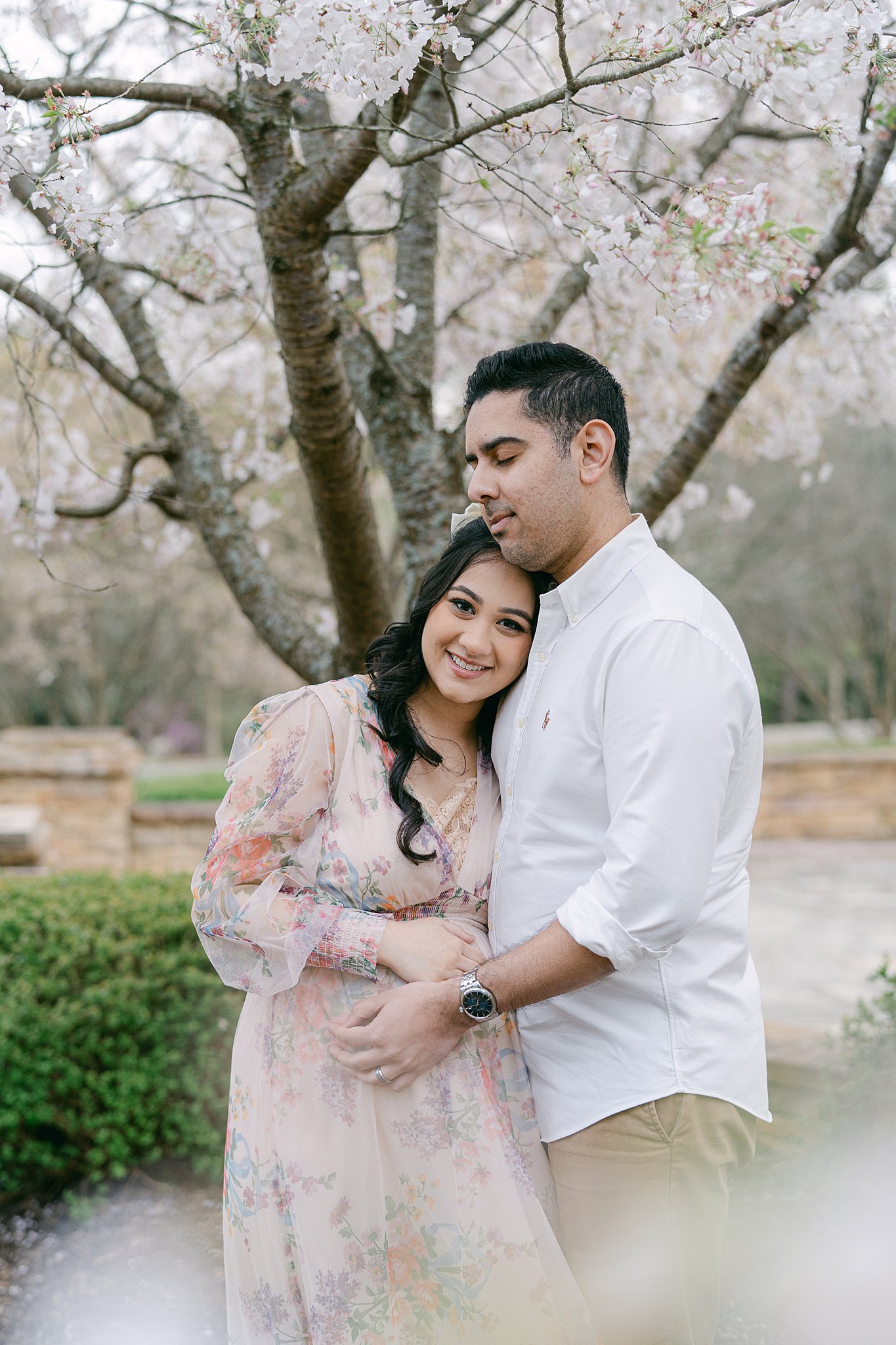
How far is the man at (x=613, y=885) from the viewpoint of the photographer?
1.60 meters

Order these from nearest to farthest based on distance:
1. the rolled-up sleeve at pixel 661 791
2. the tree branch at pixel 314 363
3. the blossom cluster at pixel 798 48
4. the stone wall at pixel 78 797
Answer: the rolled-up sleeve at pixel 661 791
the blossom cluster at pixel 798 48
the tree branch at pixel 314 363
the stone wall at pixel 78 797

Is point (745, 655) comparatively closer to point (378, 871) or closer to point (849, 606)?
point (378, 871)

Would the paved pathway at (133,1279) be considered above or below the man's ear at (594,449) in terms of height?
below

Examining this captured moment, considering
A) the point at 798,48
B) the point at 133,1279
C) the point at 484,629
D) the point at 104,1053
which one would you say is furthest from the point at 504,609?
the point at 133,1279

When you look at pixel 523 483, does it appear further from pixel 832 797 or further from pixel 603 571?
pixel 832 797

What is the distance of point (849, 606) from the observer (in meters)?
15.9

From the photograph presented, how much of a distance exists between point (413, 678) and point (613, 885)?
73 centimetres

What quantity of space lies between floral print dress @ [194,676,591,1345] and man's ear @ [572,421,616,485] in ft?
2.11

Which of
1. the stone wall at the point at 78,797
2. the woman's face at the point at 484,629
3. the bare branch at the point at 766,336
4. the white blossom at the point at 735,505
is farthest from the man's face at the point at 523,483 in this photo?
the stone wall at the point at 78,797

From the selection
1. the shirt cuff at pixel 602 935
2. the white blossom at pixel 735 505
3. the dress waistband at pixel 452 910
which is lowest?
the dress waistband at pixel 452 910

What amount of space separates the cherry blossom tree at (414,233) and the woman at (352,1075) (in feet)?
2.60

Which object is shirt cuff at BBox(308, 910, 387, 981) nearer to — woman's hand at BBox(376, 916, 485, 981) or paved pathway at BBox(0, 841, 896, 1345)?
woman's hand at BBox(376, 916, 485, 981)

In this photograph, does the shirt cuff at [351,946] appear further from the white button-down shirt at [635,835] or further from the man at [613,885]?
the white button-down shirt at [635,835]

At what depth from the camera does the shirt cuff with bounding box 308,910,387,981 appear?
191 cm
